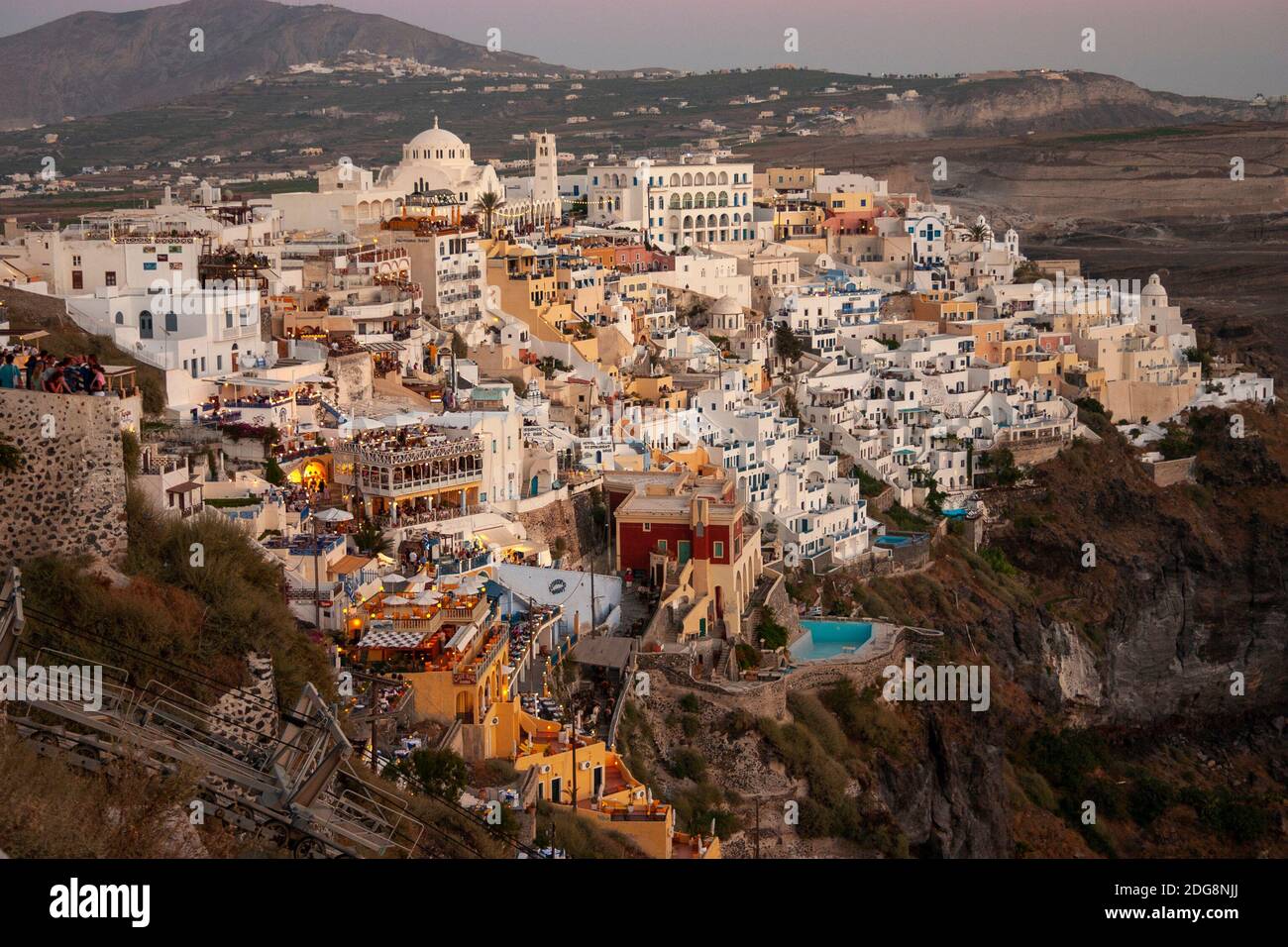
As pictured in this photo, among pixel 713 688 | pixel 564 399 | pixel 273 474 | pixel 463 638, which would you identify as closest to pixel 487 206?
pixel 564 399

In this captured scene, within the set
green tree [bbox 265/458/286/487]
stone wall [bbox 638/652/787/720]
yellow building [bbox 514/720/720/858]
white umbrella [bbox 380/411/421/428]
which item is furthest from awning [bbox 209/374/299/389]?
→ yellow building [bbox 514/720/720/858]

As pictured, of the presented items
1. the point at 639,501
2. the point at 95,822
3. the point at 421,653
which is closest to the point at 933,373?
the point at 639,501

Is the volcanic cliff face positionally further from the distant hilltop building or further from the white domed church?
the white domed church

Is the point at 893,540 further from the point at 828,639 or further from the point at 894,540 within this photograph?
the point at 828,639

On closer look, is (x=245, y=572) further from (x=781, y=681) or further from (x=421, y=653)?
(x=781, y=681)

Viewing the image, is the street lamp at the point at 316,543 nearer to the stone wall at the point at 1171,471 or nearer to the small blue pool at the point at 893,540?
the small blue pool at the point at 893,540

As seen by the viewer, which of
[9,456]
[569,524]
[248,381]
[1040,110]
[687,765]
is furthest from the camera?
[1040,110]
